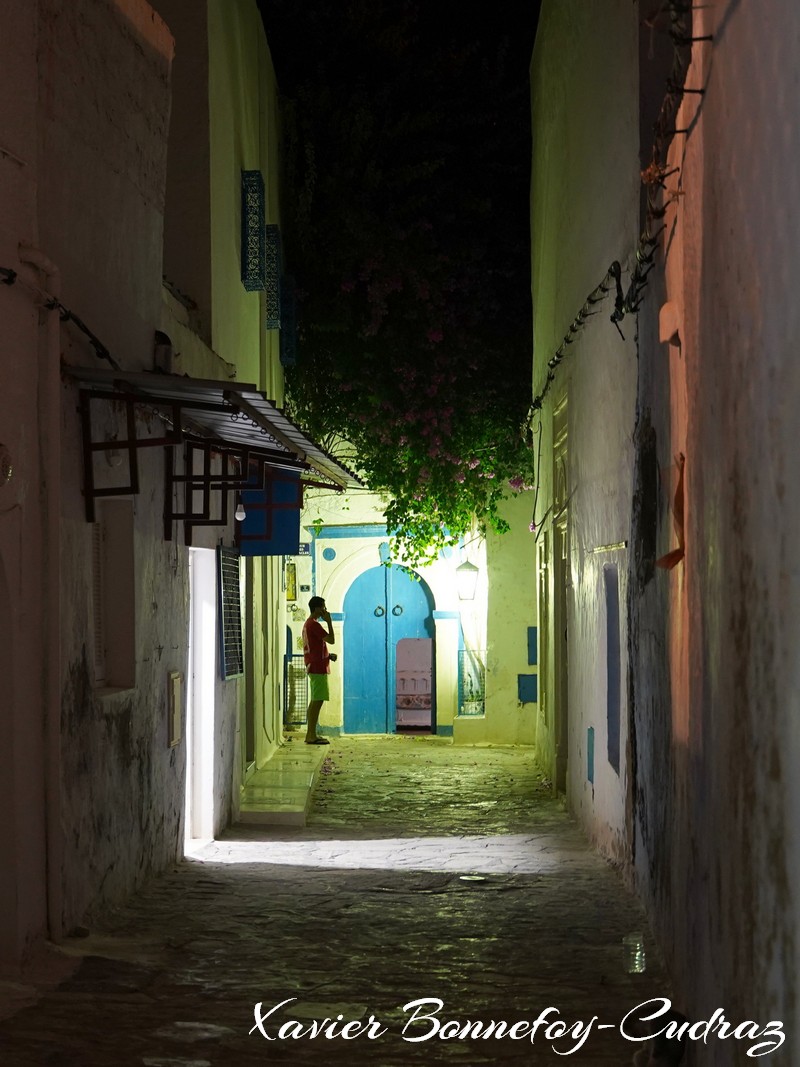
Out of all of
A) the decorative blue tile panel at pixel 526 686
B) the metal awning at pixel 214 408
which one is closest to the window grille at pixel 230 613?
the metal awning at pixel 214 408

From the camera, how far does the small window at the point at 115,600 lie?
25.2ft

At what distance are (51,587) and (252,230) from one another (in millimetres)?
7554

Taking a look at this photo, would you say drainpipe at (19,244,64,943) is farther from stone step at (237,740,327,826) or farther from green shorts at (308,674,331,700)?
green shorts at (308,674,331,700)

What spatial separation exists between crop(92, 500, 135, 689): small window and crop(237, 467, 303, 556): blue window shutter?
358 centimetres

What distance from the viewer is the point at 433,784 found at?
14.2 m

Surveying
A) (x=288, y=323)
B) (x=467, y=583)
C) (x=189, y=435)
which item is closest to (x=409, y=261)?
(x=288, y=323)

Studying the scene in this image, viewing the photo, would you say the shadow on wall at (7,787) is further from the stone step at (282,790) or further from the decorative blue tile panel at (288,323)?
the decorative blue tile panel at (288,323)

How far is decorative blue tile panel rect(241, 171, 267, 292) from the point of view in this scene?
42.4 feet

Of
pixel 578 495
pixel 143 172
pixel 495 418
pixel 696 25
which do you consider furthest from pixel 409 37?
pixel 696 25

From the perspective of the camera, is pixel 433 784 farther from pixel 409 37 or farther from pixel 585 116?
pixel 409 37

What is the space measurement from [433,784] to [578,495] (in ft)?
14.8

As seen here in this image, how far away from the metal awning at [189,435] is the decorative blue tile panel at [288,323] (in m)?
5.18

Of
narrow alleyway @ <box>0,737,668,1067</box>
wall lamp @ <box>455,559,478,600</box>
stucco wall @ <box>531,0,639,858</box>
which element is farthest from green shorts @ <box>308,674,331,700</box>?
narrow alleyway @ <box>0,737,668,1067</box>

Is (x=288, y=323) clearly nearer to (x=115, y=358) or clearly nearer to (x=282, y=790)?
(x=282, y=790)
